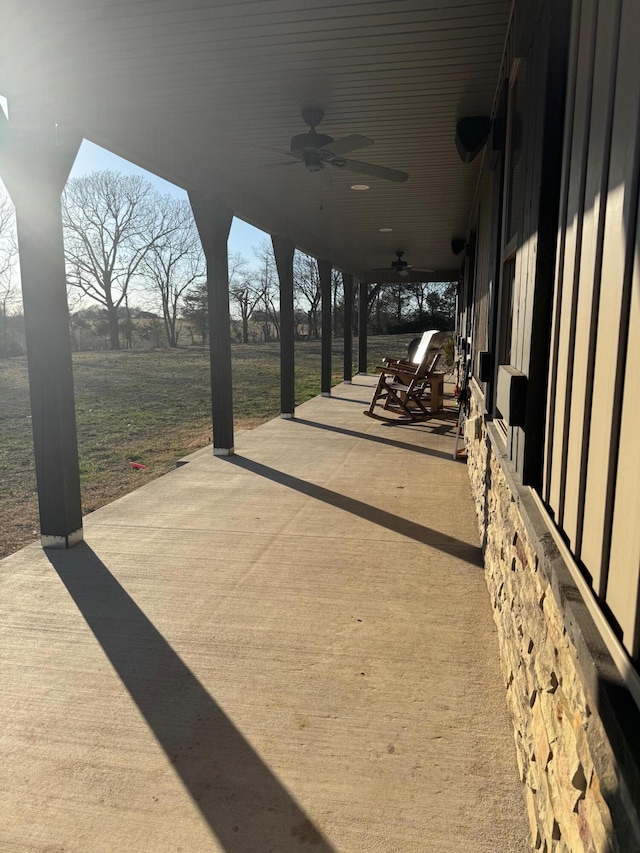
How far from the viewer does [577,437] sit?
4.62ft

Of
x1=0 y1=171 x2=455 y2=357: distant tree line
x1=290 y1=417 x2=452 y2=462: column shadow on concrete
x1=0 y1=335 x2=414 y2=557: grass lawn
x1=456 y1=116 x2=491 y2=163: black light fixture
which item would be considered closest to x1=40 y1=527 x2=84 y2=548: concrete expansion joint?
x1=0 y1=335 x2=414 y2=557: grass lawn

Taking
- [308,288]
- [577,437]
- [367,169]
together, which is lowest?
[577,437]

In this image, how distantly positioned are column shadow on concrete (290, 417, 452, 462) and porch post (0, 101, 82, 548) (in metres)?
3.63

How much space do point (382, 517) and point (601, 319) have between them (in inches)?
123

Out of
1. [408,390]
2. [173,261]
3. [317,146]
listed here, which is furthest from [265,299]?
[317,146]

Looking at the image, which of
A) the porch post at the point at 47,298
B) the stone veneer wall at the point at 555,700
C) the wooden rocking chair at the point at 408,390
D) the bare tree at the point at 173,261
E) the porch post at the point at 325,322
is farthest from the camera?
the bare tree at the point at 173,261

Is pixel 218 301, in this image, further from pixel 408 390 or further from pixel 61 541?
pixel 408 390

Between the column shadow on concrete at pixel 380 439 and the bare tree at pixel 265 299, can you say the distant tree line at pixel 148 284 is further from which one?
the column shadow on concrete at pixel 380 439

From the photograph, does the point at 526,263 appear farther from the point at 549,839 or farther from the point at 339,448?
the point at 339,448

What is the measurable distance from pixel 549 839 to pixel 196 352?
24239 mm

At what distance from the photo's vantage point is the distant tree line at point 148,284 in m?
26.1

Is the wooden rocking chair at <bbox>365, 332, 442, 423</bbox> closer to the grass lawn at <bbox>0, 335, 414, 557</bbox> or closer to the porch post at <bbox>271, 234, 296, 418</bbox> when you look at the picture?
the porch post at <bbox>271, 234, 296, 418</bbox>

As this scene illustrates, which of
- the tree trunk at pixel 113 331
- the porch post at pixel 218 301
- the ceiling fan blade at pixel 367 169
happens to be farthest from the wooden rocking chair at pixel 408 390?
the tree trunk at pixel 113 331

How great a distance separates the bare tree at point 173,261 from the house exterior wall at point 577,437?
26.9 m
